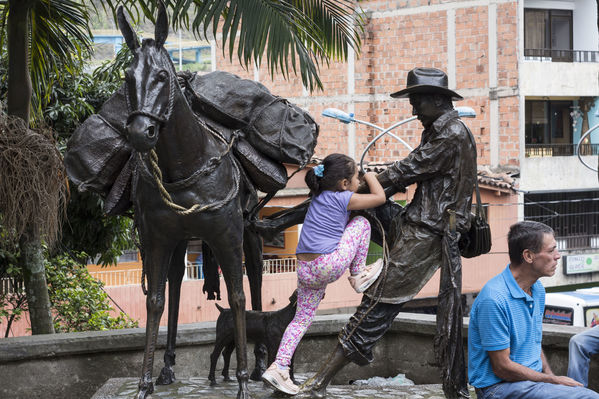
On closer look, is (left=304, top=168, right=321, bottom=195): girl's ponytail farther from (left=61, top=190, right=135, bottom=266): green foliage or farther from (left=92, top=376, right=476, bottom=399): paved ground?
(left=61, top=190, right=135, bottom=266): green foliage

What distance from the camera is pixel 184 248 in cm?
606

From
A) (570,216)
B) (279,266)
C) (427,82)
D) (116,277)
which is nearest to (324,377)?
(427,82)

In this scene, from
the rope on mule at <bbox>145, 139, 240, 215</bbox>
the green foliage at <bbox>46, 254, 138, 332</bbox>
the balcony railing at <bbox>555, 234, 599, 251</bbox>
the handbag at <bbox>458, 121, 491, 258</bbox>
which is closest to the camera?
the rope on mule at <bbox>145, 139, 240, 215</bbox>

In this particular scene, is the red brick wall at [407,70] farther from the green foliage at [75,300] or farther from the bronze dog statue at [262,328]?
the bronze dog statue at [262,328]

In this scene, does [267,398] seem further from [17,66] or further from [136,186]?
[17,66]

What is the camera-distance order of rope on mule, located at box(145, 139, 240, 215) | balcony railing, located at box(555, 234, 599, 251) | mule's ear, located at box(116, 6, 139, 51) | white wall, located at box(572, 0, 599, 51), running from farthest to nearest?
1. white wall, located at box(572, 0, 599, 51)
2. balcony railing, located at box(555, 234, 599, 251)
3. rope on mule, located at box(145, 139, 240, 215)
4. mule's ear, located at box(116, 6, 139, 51)

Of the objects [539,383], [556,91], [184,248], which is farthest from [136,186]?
[556,91]

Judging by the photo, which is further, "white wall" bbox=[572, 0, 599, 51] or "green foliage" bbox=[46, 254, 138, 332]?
"white wall" bbox=[572, 0, 599, 51]

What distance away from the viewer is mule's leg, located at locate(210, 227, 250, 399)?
18.1ft

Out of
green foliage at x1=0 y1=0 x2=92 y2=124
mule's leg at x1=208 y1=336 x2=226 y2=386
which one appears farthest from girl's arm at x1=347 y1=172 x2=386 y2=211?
green foliage at x1=0 y1=0 x2=92 y2=124

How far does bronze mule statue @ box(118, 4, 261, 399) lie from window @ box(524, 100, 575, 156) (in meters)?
23.5

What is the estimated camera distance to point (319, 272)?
5.57 m

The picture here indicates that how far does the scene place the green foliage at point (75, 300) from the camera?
9672mm

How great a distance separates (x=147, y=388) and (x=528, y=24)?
80.1 ft
